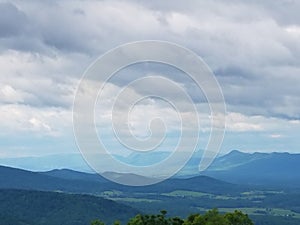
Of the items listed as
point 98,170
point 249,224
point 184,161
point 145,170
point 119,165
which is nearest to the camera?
point 98,170

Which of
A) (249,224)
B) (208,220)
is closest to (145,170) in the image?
(208,220)

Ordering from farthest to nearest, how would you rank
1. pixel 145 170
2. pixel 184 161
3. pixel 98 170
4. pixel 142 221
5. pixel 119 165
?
pixel 142 221, pixel 145 170, pixel 119 165, pixel 184 161, pixel 98 170

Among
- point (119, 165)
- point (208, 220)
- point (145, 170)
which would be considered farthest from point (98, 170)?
point (208, 220)

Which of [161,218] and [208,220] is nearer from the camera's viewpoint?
[208,220]

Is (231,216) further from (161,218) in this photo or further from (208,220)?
(161,218)

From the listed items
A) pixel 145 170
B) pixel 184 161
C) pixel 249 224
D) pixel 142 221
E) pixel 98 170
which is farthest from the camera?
pixel 142 221

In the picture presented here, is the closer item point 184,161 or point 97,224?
point 184,161

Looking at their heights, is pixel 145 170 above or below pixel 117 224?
above

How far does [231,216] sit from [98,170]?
110ft

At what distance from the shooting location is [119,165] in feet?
166

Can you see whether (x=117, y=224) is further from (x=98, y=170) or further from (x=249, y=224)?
(x=98, y=170)

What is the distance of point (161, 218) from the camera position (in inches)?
3091

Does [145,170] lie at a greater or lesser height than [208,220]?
greater

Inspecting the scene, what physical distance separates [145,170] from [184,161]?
21.4m
